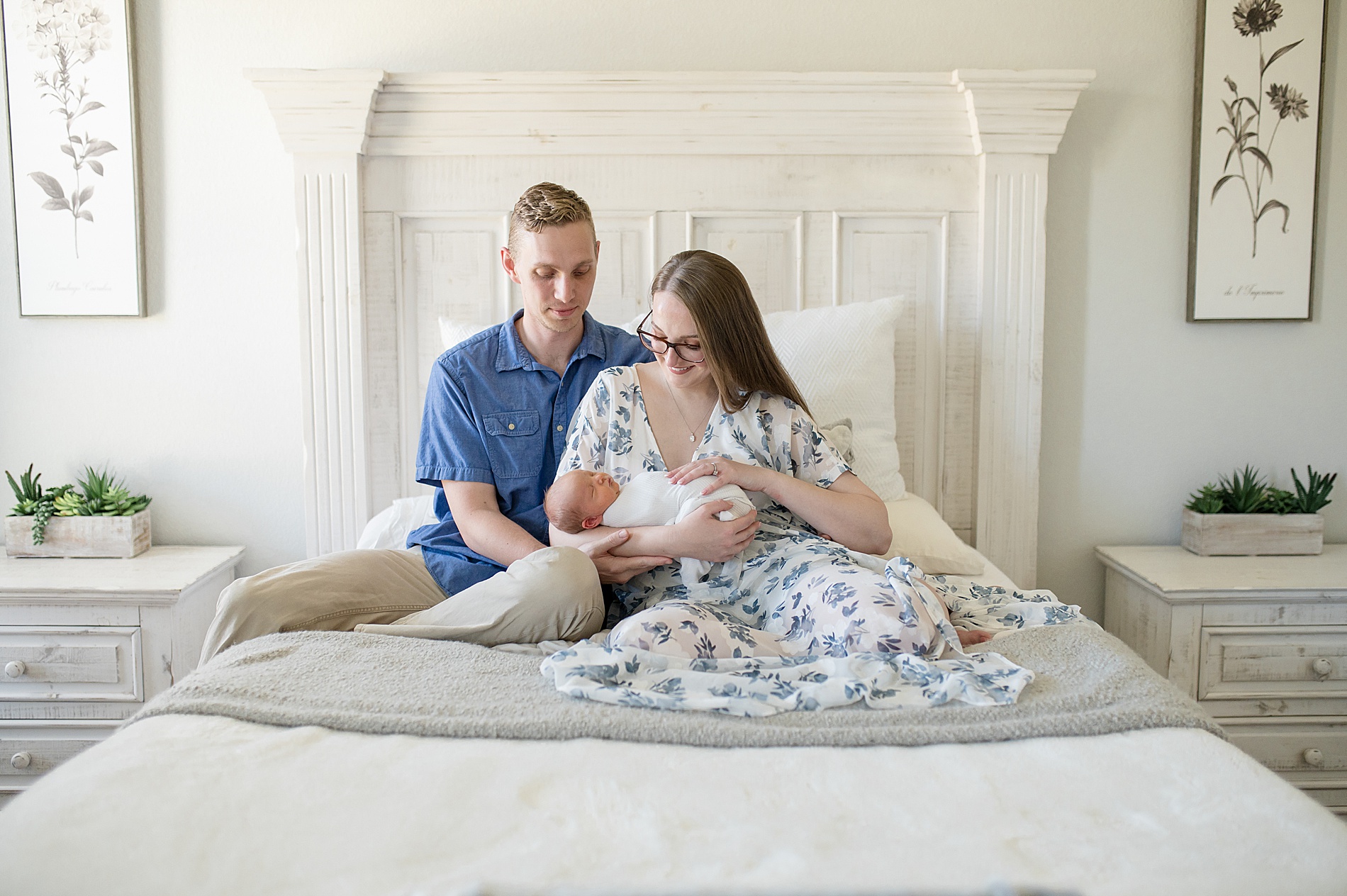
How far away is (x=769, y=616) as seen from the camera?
4.72 ft

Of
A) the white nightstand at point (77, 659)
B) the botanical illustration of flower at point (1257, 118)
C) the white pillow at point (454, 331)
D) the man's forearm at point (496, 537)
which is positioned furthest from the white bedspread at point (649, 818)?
the botanical illustration of flower at point (1257, 118)

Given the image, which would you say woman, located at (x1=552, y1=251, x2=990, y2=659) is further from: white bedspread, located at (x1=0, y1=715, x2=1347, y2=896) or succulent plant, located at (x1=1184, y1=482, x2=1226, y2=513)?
succulent plant, located at (x1=1184, y1=482, x2=1226, y2=513)

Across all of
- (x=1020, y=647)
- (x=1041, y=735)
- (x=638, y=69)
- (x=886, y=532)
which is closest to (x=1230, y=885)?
(x=1041, y=735)

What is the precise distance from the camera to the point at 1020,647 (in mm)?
1306

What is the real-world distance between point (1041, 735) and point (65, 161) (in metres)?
2.52

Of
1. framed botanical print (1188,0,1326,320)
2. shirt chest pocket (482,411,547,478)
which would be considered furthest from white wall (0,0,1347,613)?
shirt chest pocket (482,411,547,478)

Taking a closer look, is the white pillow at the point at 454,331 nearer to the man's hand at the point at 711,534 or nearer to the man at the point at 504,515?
the man at the point at 504,515

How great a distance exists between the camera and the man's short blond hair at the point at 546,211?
66.5 inches

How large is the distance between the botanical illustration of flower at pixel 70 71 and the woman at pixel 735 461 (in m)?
1.56

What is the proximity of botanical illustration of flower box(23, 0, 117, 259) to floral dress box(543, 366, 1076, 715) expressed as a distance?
1526mm

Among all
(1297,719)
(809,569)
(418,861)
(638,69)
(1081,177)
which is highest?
(638,69)

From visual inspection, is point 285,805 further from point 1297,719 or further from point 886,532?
point 1297,719

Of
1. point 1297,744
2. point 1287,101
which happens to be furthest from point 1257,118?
point 1297,744

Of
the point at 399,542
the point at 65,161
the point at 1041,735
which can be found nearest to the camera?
the point at 1041,735
